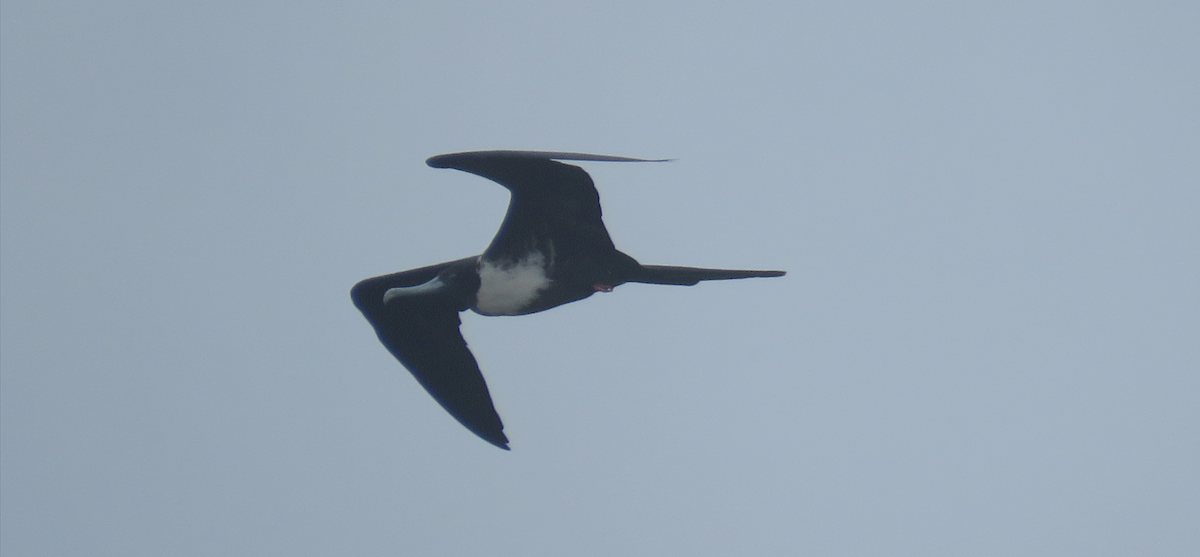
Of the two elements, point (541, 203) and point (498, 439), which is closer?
point (541, 203)

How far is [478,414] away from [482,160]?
2.15m

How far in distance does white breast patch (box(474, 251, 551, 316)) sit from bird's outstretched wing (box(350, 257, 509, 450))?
27.0 inches

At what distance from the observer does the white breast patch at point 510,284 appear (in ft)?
25.6

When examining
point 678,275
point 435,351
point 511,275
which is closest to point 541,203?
point 511,275

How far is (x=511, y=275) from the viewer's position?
7852mm

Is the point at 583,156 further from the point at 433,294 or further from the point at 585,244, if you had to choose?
the point at 433,294

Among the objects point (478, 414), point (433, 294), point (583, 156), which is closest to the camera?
point (583, 156)

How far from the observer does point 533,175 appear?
7.42 meters

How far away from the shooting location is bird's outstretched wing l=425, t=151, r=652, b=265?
7281 millimetres

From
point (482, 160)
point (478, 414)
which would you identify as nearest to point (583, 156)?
point (482, 160)

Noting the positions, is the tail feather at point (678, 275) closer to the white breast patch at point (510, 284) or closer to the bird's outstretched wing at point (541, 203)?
the bird's outstretched wing at point (541, 203)

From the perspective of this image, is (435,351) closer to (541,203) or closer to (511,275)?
(511,275)

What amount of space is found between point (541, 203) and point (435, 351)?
5.70 feet

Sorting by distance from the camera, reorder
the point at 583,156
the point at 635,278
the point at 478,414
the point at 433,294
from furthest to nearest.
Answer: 1. the point at 478,414
2. the point at 433,294
3. the point at 635,278
4. the point at 583,156
